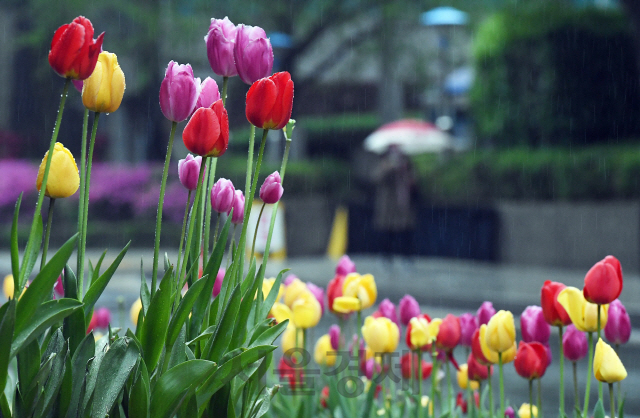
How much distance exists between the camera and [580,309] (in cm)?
191

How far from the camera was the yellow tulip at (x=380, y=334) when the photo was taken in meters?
2.23

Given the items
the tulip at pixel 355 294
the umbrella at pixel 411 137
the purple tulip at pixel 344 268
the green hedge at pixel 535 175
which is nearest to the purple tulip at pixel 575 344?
the tulip at pixel 355 294

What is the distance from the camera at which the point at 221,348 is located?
148 centimetres

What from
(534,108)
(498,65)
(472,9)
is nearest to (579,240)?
(534,108)

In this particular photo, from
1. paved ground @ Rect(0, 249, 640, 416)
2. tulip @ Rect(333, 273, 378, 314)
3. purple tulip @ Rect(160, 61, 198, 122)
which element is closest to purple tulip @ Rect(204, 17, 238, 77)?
purple tulip @ Rect(160, 61, 198, 122)

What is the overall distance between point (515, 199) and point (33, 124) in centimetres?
1628

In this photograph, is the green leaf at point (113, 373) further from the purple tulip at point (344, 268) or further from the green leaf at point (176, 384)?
the purple tulip at point (344, 268)

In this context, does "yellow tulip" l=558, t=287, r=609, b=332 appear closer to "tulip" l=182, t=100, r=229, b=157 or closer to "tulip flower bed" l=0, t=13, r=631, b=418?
"tulip flower bed" l=0, t=13, r=631, b=418

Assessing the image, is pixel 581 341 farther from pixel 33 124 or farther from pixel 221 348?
pixel 33 124

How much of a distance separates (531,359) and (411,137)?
36.7ft

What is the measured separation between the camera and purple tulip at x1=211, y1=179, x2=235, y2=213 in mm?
1744

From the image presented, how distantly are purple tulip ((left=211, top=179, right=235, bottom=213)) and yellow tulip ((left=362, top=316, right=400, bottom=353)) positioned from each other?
68 cm

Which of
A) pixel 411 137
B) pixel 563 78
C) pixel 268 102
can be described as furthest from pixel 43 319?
pixel 563 78

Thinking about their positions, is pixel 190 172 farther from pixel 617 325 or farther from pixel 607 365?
pixel 617 325
